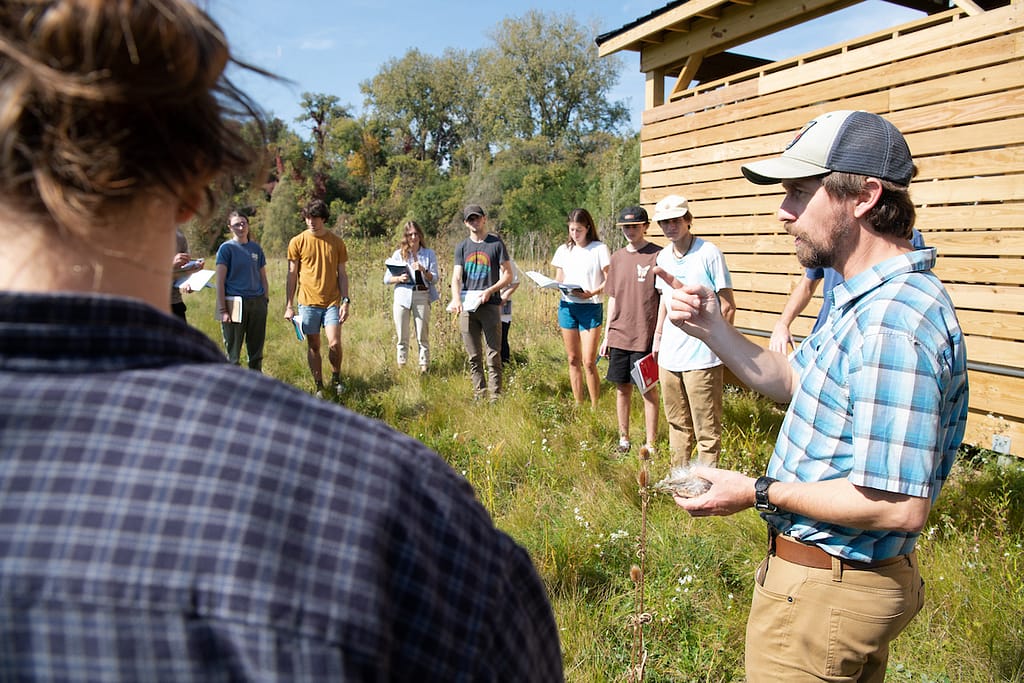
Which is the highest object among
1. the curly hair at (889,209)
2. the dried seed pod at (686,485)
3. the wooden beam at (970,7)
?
the wooden beam at (970,7)

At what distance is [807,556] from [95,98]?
6.06ft

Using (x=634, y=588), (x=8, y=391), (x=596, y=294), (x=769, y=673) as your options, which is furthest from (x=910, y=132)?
(x=8, y=391)

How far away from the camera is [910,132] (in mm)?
5102

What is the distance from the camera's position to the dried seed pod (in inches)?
78.5

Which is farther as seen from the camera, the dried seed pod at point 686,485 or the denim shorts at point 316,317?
the denim shorts at point 316,317

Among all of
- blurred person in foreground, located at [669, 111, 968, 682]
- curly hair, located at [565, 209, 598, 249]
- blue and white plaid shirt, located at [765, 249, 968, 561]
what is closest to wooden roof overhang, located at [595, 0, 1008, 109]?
curly hair, located at [565, 209, 598, 249]

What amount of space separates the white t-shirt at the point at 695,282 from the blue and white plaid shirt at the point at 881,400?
2.68 metres

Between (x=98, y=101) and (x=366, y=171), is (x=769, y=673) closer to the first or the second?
(x=98, y=101)

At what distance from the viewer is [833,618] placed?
177 centimetres

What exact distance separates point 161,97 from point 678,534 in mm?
3500

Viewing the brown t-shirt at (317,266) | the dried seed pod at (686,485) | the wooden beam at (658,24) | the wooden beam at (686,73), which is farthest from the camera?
the wooden beam at (686,73)

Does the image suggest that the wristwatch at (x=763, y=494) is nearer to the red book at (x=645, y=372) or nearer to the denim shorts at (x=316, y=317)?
the red book at (x=645, y=372)

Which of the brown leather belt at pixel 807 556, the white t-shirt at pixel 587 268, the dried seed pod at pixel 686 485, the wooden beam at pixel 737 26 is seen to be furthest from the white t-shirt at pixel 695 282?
the wooden beam at pixel 737 26

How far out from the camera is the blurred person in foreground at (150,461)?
1.87 feet
